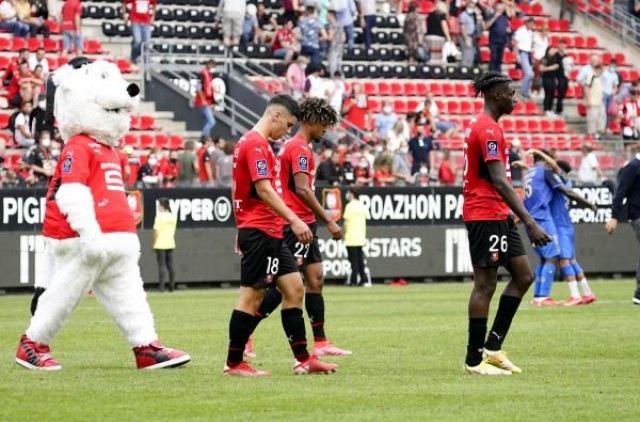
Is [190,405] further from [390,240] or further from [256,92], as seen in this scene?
[256,92]

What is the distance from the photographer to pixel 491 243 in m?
12.2

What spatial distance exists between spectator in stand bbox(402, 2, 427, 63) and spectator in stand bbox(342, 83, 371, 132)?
11.0 feet

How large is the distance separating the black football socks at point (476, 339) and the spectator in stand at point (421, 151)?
2161 cm

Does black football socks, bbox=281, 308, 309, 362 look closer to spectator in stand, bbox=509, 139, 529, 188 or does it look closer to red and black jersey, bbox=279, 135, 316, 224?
red and black jersey, bbox=279, 135, 316, 224

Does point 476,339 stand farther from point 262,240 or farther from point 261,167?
point 261,167

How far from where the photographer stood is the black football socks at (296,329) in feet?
40.4

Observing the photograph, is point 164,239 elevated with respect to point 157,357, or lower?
lower

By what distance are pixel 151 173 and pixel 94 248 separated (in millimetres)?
18912

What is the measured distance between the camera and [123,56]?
3556 cm

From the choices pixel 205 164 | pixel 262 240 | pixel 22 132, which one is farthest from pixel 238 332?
pixel 22 132

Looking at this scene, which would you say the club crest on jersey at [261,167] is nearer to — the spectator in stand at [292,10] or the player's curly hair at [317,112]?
the player's curly hair at [317,112]

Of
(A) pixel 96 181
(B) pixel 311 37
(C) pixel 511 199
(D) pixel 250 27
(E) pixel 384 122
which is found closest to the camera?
(C) pixel 511 199

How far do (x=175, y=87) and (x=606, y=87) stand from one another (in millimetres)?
12215

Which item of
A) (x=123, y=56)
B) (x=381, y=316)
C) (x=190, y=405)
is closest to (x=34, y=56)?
(x=123, y=56)
